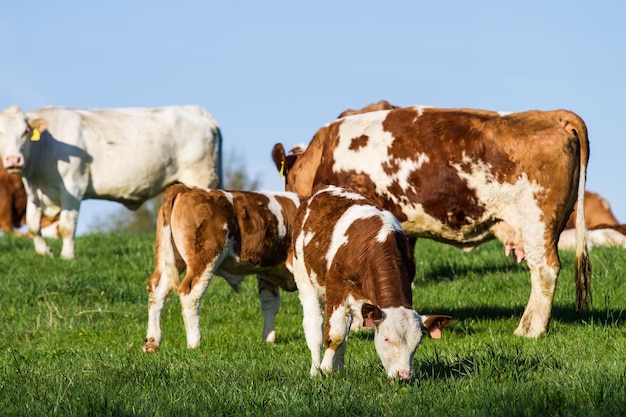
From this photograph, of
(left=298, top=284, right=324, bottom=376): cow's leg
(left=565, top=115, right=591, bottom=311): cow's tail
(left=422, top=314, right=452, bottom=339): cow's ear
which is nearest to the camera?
(left=422, top=314, right=452, bottom=339): cow's ear

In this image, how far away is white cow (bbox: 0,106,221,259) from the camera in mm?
17125

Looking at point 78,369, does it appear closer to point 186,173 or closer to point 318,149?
point 318,149

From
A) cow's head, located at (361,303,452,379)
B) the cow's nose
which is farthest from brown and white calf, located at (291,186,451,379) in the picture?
the cow's nose

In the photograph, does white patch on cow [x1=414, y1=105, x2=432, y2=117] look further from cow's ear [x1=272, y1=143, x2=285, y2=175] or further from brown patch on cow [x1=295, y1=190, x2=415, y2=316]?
brown patch on cow [x1=295, y1=190, x2=415, y2=316]

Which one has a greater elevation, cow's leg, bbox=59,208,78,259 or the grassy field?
the grassy field

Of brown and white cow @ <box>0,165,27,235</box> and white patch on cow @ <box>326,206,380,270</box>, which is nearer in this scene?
white patch on cow @ <box>326,206,380,270</box>

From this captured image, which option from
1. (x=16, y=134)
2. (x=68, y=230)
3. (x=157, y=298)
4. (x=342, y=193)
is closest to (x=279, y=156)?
(x=157, y=298)

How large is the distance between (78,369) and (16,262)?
833 centimetres

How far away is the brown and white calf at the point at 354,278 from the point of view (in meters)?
5.96

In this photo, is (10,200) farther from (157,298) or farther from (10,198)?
(157,298)

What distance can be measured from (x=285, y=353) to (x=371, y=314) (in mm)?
2210

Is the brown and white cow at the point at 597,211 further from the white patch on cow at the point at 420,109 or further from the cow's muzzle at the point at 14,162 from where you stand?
the white patch on cow at the point at 420,109

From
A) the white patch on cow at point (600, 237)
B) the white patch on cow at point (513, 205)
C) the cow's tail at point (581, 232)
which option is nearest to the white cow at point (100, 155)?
the white patch on cow at point (600, 237)

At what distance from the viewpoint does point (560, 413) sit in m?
5.21
